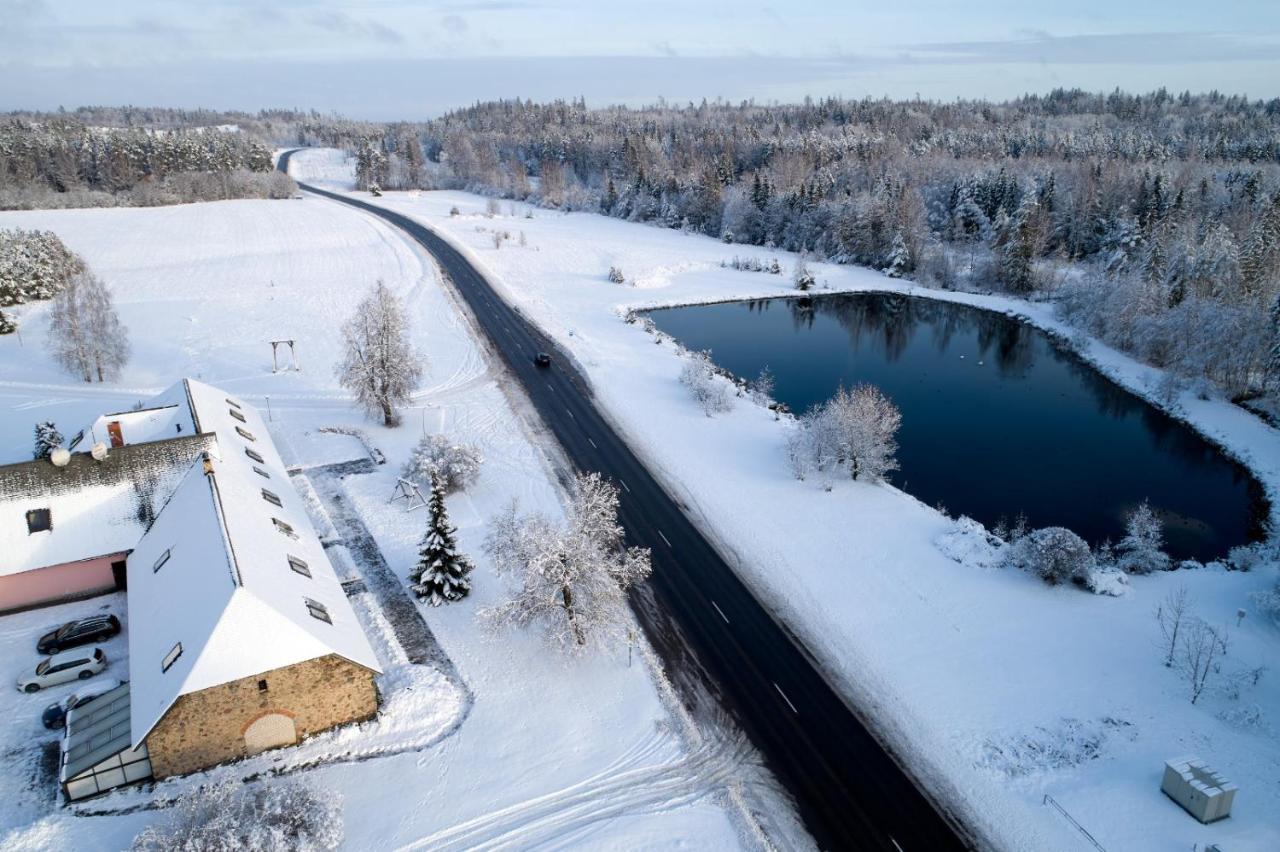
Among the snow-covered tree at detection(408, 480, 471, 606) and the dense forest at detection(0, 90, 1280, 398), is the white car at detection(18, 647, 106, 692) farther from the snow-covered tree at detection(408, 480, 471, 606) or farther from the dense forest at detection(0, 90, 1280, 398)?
the dense forest at detection(0, 90, 1280, 398)

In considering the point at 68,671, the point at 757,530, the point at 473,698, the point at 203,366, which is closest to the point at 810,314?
the point at 757,530

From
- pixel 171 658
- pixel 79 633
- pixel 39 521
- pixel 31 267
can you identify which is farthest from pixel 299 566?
pixel 31 267

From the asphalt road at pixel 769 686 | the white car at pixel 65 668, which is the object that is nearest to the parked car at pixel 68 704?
the white car at pixel 65 668

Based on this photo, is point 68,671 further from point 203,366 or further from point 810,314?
point 810,314

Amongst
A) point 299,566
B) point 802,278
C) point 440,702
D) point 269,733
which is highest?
Answer: point 802,278

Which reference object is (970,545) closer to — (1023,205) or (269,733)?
(269,733)

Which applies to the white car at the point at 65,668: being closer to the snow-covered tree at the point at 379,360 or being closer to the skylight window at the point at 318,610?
the skylight window at the point at 318,610
